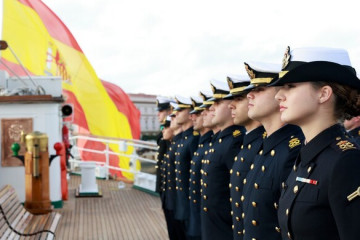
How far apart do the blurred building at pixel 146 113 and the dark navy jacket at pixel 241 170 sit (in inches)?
3237

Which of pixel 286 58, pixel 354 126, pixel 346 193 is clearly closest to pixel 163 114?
pixel 354 126

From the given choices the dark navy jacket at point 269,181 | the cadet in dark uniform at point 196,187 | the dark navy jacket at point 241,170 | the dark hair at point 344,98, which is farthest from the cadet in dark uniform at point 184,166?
the dark hair at point 344,98

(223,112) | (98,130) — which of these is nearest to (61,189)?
(223,112)

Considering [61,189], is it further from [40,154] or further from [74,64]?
[74,64]

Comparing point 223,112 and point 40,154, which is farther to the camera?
point 40,154

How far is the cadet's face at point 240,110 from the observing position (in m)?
3.23

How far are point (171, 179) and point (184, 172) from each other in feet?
2.22

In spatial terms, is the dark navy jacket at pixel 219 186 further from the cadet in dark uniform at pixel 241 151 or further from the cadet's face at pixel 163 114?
the cadet's face at pixel 163 114

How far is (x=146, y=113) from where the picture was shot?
8906 centimetres

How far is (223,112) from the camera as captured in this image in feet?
12.9

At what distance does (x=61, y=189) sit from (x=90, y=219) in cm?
124

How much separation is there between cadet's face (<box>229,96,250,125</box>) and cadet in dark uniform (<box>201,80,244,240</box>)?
0.45 meters

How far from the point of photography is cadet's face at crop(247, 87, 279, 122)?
264 centimetres

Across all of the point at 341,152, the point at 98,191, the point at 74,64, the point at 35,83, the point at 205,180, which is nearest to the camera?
the point at 341,152
